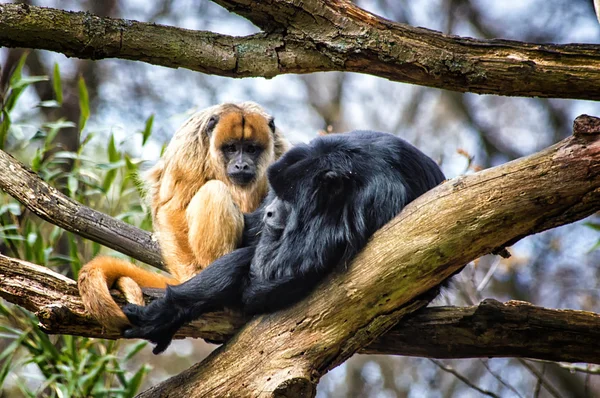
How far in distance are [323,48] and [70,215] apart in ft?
6.67

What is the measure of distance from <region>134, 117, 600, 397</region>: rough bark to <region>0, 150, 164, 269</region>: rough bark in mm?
1372

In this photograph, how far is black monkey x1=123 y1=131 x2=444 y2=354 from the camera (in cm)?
319

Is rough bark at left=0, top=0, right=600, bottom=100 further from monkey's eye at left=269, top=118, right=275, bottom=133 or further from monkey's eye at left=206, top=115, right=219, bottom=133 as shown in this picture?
monkey's eye at left=269, top=118, right=275, bottom=133

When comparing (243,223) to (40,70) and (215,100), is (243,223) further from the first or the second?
(215,100)

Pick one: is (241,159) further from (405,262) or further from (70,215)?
(405,262)

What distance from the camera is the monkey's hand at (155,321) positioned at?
326 cm

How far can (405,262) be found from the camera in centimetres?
290

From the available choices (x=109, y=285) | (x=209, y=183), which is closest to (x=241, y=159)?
(x=209, y=183)

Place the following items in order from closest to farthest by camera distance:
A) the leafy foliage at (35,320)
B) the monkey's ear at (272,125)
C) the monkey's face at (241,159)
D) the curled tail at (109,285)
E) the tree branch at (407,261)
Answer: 1. the tree branch at (407,261)
2. the curled tail at (109,285)
3. the monkey's face at (241,159)
4. the monkey's ear at (272,125)
5. the leafy foliage at (35,320)

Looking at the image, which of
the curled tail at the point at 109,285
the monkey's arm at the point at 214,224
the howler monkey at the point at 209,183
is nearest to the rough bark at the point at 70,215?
the howler monkey at the point at 209,183

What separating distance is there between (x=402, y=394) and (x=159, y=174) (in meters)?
7.73

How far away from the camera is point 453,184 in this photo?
9.45 feet

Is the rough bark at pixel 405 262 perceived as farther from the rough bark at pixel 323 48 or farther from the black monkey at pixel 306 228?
the rough bark at pixel 323 48

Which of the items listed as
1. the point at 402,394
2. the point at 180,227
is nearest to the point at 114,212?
the point at 180,227
